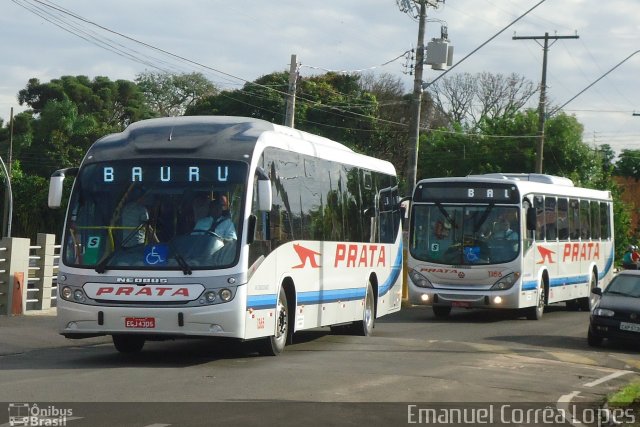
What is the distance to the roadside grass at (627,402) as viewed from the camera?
11.5 m

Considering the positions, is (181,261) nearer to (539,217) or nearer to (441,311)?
(441,311)

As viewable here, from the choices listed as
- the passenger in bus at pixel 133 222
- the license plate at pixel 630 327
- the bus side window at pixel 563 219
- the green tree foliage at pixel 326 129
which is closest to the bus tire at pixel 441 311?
the bus side window at pixel 563 219

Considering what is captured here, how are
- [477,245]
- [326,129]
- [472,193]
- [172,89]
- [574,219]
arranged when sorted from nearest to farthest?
[477,245] < [472,193] < [574,219] < [326,129] < [172,89]

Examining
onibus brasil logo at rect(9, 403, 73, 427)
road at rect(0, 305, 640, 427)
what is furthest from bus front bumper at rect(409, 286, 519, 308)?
onibus brasil logo at rect(9, 403, 73, 427)

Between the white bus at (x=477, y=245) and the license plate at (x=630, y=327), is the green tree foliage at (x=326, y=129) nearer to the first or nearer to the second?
the white bus at (x=477, y=245)

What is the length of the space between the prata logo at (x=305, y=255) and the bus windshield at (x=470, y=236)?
8.18 metres

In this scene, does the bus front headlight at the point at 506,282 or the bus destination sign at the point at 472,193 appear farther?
the bus destination sign at the point at 472,193

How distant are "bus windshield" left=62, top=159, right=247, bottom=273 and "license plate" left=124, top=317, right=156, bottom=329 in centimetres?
65

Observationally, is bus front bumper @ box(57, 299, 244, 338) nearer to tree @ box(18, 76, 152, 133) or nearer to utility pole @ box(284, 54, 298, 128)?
utility pole @ box(284, 54, 298, 128)

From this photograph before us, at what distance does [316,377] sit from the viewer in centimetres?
1402

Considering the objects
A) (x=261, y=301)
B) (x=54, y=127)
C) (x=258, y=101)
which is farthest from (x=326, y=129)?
(x=261, y=301)

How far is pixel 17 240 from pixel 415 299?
8838 mm

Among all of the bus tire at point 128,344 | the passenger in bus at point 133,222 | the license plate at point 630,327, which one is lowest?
the bus tire at point 128,344

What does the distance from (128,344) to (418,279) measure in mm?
10726
